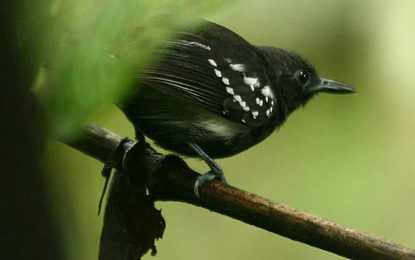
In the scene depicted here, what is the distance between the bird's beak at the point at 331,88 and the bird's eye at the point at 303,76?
3 centimetres

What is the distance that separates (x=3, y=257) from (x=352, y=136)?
3.04 ft

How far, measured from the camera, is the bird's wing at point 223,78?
0.99m

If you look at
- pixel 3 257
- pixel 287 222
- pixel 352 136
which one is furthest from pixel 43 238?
pixel 352 136

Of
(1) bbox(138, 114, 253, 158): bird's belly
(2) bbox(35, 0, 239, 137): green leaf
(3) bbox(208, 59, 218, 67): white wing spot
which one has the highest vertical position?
(2) bbox(35, 0, 239, 137): green leaf

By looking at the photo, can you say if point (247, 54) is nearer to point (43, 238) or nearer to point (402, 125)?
point (402, 125)

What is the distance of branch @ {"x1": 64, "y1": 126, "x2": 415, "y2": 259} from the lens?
780 millimetres

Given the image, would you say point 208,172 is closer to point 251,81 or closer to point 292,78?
point 251,81

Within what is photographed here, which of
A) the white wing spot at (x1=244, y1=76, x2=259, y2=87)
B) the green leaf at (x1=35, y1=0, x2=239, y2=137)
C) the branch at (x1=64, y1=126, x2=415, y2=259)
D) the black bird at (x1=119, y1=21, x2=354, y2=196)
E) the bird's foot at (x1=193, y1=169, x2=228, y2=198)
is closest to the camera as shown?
the green leaf at (x1=35, y1=0, x2=239, y2=137)

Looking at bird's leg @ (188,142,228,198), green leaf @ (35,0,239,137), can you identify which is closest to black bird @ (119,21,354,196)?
bird's leg @ (188,142,228,198)

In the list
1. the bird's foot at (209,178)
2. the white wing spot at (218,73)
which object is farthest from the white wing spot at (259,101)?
the bird's foot at (209,178)

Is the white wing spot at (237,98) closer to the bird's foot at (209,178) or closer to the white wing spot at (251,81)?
the white wing spot at (251,81)

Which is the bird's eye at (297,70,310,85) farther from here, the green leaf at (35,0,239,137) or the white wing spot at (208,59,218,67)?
the green leaf at (35,0,239,137)

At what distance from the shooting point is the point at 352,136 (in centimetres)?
113

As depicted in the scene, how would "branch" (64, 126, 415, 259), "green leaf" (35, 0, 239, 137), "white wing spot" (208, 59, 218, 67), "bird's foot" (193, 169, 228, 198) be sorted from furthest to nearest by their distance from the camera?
"white wing spot" (208, 59, 218, 67) < "bird's foot" (193, 169, 228, 198) < "branch" (64, 126, 415, 259) < "green leaf" (35, 0, 239, 137)
